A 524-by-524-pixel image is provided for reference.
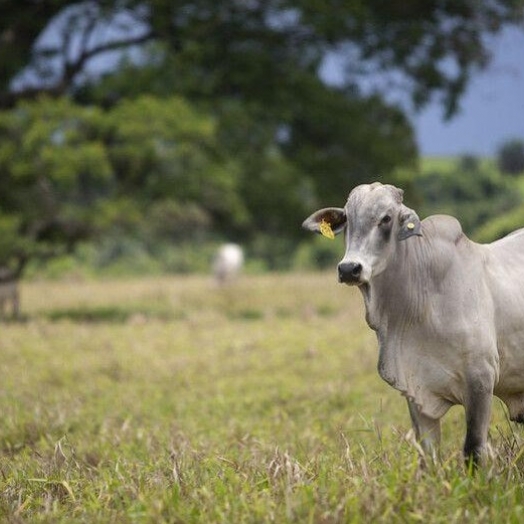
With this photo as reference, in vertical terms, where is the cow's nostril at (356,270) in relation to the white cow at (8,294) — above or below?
above

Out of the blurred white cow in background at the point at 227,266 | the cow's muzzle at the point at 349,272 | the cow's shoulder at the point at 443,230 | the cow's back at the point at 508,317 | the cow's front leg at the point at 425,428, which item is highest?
the cow's shoulder at the point at 443,230

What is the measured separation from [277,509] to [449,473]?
0.70 m

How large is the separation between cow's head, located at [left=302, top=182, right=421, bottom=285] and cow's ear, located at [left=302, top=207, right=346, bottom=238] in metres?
0.10

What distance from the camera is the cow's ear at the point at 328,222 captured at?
13.6 feet

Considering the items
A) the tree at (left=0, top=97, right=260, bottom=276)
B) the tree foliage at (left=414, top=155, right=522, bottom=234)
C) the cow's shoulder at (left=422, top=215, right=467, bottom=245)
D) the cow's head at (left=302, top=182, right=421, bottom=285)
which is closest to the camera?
the cow's head at (left=302, top=182, right=421, bottom=285)

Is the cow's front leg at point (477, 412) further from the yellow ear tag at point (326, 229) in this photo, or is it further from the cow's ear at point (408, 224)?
the yellow ear tag at point (326, 229)

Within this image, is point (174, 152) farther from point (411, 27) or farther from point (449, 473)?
point (449, 473)

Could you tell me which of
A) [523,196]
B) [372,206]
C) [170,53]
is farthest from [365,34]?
[523,196]

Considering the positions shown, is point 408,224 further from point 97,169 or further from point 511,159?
point 511,159

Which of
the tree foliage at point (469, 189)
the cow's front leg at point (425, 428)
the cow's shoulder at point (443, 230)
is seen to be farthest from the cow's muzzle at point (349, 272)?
the tree foliage at point (469, 189)

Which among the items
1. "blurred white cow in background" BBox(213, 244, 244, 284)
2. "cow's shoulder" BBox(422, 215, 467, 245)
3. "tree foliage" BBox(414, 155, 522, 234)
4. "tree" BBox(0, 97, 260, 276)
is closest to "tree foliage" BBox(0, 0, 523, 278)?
"tree" BBox(0, 97, 260, 276)

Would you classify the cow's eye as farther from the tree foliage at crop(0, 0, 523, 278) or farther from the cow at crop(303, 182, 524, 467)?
the tree foliage at crop(0, 0, 523, 278)

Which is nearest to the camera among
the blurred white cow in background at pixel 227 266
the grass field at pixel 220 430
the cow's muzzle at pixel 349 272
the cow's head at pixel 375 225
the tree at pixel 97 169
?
the grass field at pixel 220 430

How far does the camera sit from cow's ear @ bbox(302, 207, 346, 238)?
4.13 metres
